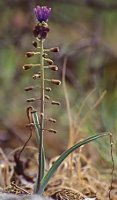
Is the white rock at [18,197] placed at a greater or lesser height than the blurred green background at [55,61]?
lesser

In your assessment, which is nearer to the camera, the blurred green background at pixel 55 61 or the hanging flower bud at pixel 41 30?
the hanging flower bud at pixel 41 30

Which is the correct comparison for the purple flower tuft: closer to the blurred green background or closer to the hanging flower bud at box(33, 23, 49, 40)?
the hanging flower bud at box(33, 23, 49, 40)

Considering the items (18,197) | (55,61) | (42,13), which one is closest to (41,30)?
(42,13)

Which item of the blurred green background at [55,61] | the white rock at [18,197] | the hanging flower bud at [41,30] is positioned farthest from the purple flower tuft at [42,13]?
the blurred green background at [55,61]

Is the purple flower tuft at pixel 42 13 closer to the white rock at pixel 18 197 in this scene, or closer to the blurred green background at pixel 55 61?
the white rock at pixel 18 197

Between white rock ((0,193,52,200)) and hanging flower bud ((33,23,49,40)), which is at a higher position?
hanging flower bud ((33,23,49,40))

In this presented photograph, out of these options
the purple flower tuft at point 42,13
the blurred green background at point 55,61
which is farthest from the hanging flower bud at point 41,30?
the blurred green background at point 55,61

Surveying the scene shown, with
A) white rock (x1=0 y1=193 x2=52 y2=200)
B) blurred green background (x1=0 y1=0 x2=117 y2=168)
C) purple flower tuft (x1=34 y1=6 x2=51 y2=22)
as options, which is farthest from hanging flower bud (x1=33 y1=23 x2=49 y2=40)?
blurred green background (x1=0 y1=0 x2=117 y2=168)

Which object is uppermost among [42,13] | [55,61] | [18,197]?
[42,13]

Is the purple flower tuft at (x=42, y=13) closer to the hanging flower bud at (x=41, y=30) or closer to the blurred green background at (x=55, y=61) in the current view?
the hanging flower bud at (x=41, y=30)

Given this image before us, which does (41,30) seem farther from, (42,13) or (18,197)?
(18,197)

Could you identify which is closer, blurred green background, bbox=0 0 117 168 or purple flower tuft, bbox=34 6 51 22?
purple flower tuft, bbox=34 6 51 22
